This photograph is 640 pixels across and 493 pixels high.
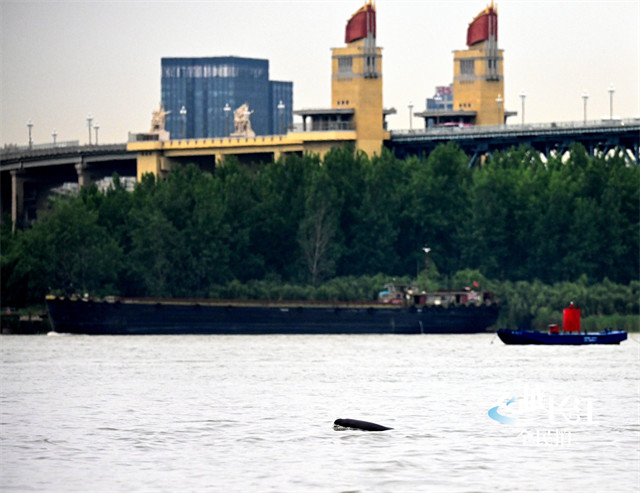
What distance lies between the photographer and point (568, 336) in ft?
452

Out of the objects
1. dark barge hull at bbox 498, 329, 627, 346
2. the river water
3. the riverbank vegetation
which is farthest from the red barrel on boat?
the riverbank vegetation

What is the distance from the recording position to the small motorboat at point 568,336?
13788cm

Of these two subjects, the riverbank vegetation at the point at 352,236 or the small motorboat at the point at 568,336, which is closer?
the small motorboat at the point at 568,336

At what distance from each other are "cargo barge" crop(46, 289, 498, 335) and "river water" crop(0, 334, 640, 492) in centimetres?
3262

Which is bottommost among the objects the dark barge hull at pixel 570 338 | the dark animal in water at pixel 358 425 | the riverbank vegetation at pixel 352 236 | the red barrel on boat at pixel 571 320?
the dark barge hull at pixel 570 338

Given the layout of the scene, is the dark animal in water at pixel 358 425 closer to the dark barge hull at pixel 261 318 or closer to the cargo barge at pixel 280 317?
the cargo barge at pixel 280 317

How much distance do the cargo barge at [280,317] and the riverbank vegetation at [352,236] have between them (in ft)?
19.9

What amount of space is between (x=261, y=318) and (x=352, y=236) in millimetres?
19460

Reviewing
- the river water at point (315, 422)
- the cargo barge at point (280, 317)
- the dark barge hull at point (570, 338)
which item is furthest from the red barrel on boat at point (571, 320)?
the cargo barge at point (280, 317)

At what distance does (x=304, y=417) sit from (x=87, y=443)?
12.2 meters

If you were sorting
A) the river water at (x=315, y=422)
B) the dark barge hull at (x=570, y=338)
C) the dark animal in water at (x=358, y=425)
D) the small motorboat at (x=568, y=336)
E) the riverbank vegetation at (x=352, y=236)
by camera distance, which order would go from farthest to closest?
the riverbank vegetation at (x=352, y=236), the small motorboat at (x=568, y=336), the dark barge hull at (x=570, y=338), the dark animal in water at (x=358, y=425), the river water at (x=315, y=422)

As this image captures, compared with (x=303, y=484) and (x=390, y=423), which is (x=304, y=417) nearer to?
(x=390, y=423)

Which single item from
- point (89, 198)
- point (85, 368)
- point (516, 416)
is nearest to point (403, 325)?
point (89, 198)

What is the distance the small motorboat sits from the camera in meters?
138
